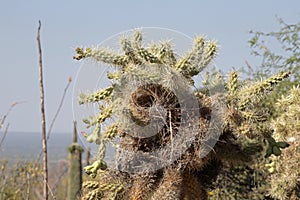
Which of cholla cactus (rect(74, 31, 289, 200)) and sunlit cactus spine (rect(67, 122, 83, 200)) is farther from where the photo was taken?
sunlit cactus spine (rect(67, 122, 83, 200))

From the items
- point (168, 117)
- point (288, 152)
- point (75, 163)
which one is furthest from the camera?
point (75, 163)

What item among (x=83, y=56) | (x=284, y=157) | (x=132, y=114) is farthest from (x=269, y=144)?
(x=284, y=157)

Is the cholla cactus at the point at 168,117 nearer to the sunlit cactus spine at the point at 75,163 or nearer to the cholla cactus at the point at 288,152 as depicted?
the cholla cactus at the point at 288,152

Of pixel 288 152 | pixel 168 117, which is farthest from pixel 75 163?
pixel 168 117

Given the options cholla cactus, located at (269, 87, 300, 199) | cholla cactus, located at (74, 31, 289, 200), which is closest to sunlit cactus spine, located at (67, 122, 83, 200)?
cholla cactus, located at (269, 87, 300, 199)

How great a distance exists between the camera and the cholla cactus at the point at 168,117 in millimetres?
885

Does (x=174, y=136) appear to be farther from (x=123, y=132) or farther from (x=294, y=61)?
(x=294, y=61)

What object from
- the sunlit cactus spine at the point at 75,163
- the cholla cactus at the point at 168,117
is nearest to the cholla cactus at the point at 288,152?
the cholla cactus at the point at 168,117

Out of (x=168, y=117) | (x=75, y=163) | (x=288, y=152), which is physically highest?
(x=168, y=117)

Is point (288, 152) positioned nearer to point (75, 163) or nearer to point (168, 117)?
point (168, 117)

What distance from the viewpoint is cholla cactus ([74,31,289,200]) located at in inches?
34.9

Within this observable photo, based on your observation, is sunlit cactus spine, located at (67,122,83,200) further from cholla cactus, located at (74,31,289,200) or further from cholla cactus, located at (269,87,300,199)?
cholla cactus, located at (74,31,289,200)

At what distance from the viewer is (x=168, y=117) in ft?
2.98

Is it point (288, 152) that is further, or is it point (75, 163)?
point (75, 163)
